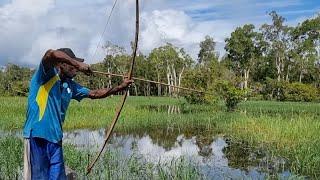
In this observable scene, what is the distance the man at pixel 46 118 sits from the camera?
366 cm

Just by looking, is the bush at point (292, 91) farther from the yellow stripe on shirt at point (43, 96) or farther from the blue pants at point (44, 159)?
the yellow stripe on shirt at point (43, 96)

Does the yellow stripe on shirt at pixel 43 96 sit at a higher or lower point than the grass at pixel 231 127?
higher

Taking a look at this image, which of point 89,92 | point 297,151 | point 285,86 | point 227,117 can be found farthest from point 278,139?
point 285,86

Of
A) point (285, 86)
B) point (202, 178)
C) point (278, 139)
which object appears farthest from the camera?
point (285, 86)

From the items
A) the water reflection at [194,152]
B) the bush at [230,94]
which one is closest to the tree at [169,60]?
the bush at [230,94]

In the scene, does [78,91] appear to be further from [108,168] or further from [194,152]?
[194,152]

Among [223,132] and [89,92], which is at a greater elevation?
[89,92]

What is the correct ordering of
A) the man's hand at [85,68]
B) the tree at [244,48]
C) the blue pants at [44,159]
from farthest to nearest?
1. the tree at [244,48]
2. the blue pants at [44,159]
3. the man's hand at [85,68]

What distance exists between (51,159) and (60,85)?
1.89 feet

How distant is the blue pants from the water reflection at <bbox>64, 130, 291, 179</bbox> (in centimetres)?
389

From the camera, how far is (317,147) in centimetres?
889

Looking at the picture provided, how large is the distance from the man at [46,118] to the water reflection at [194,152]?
155 inches

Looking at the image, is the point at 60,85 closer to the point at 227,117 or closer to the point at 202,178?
the point at 202,178

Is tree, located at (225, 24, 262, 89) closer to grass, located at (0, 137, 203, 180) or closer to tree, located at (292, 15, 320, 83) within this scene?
tree, located at (292, 15, 320, 83)
